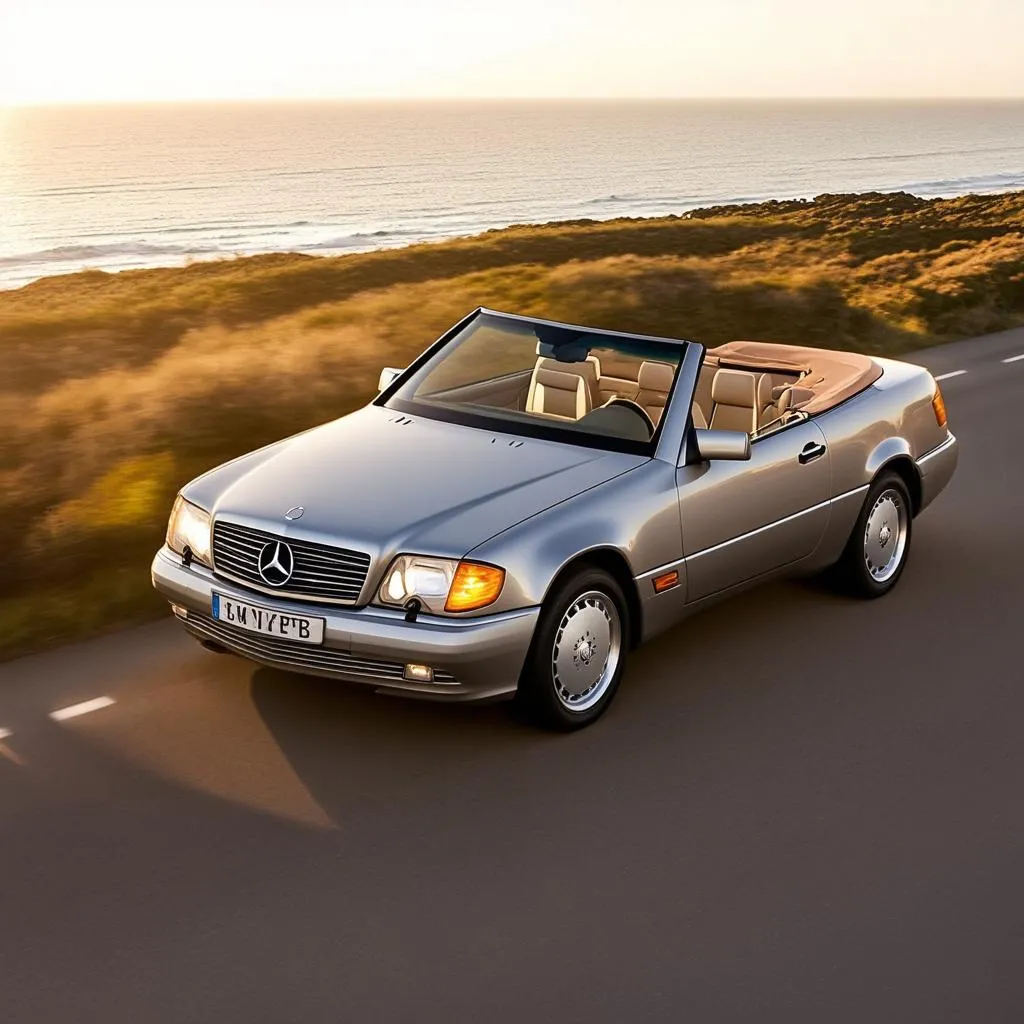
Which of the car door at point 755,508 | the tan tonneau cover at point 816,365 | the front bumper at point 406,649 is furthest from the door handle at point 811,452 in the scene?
the front bumper at point 406,649

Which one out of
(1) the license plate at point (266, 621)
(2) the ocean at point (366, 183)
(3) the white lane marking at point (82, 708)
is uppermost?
(1) the license plate at point (266, 621)

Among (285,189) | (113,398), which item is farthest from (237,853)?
(285,189)

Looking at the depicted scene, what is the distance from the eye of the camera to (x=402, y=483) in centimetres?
626

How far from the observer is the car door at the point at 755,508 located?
6.73 m

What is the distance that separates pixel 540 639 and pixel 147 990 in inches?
87.2

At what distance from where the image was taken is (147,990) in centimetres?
425

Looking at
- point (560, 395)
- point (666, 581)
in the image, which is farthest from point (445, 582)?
point (560, 395)

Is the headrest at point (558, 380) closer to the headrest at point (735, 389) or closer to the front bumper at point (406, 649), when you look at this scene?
the headrest at point (735, 389)

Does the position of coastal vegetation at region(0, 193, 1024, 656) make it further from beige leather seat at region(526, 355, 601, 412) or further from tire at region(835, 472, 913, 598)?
tire at region(835, 472, 913, 598)

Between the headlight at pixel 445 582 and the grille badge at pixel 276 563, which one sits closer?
the headlight at pixel 445 582

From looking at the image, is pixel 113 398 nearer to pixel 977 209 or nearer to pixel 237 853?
pixel 237 853

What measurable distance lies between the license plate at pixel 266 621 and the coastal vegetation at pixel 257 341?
1.87m

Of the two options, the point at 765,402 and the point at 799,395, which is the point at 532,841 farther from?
the point at 799,395

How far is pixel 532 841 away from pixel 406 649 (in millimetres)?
922
